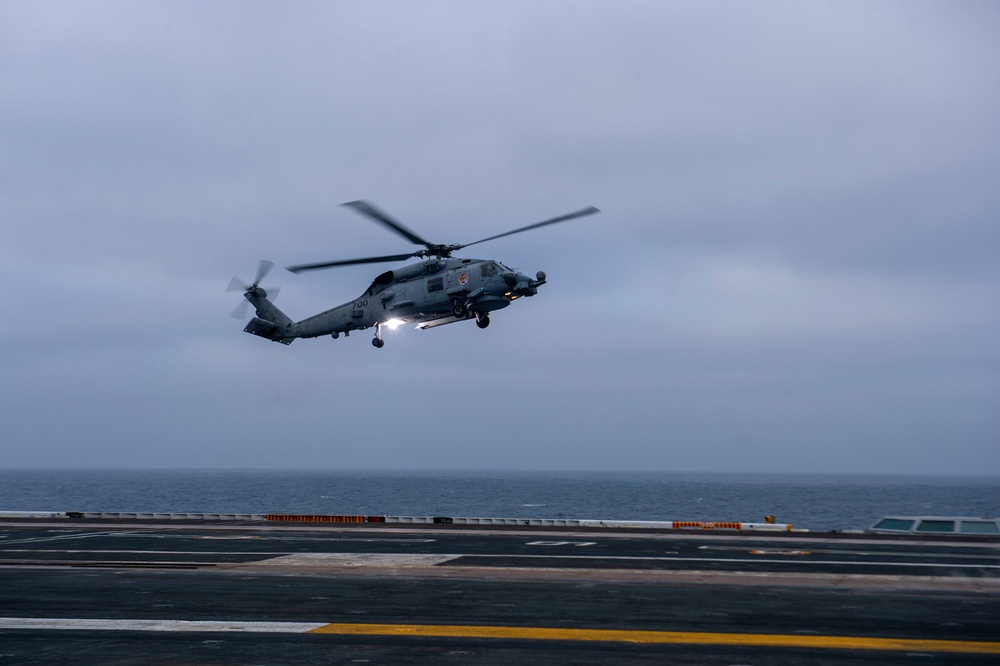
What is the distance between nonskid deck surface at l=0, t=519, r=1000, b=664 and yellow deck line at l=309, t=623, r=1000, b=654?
6 centimetres

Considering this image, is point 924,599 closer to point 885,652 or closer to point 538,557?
point 885,652

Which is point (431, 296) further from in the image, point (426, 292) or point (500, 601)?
point (500, 601)

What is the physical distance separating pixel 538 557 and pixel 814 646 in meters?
15.4

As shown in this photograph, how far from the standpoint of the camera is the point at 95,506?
13550cm

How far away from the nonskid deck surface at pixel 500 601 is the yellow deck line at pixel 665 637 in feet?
0.21

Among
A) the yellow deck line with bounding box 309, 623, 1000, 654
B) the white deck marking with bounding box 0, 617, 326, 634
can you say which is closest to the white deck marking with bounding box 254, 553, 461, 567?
the white deck marking with bounding box 0, 617, 326, 634

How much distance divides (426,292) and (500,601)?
771 inches

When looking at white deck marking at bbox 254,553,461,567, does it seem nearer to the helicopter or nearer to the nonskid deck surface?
the nonskid deck surface

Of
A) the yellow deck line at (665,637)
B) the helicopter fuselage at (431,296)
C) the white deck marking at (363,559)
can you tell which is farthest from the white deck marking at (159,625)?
the helicopter fuselage at (431,296)

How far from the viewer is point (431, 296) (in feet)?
123

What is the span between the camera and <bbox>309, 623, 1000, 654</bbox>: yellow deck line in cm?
1530

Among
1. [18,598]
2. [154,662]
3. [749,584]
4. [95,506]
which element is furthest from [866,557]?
[95,506]

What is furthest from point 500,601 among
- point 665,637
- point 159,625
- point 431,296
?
point 431,296

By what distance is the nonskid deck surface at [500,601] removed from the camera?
15367 mm
